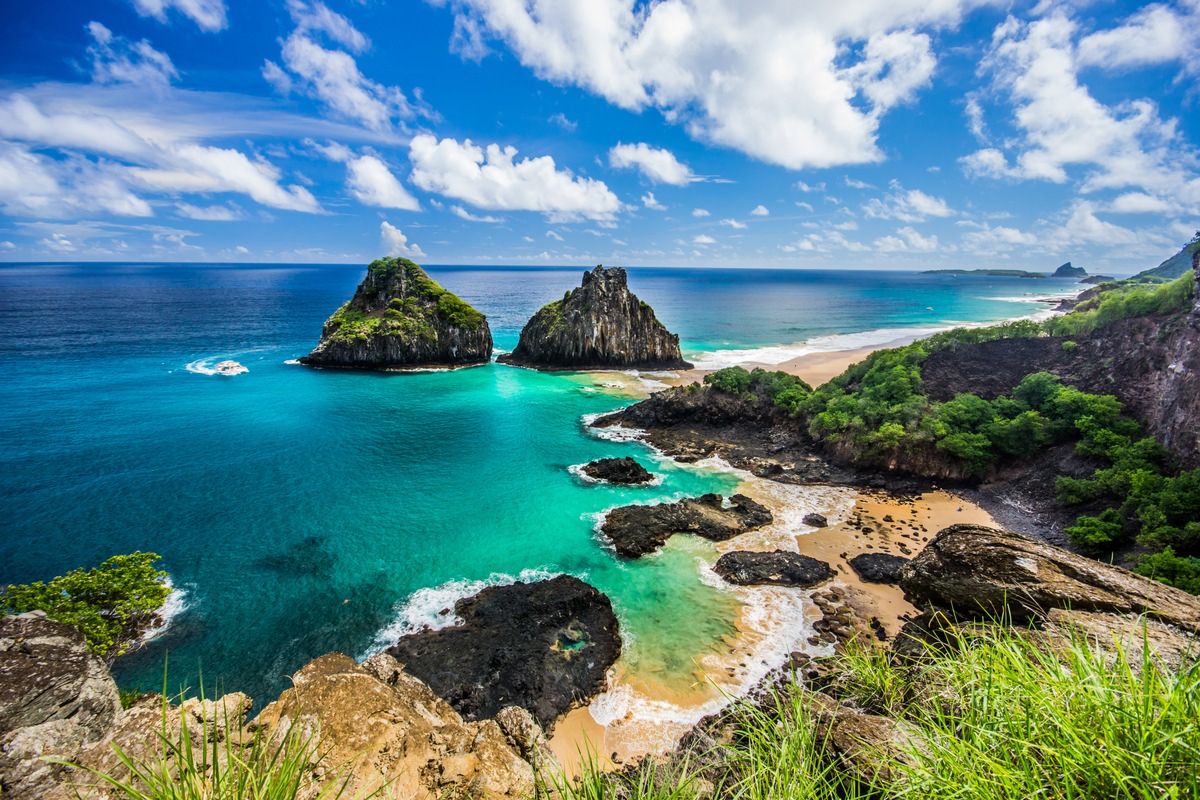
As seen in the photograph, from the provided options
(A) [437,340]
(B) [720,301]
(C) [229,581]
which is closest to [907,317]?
(B) [720,301]

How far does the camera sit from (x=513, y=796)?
7398 mm

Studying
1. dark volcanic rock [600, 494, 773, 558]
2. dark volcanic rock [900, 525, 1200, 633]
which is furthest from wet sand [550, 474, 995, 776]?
dark volcanic rock [900, 525, 1200, 633]

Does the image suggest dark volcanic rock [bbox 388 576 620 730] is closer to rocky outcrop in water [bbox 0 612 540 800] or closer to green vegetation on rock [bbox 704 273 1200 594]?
rocky outcrop in water [bbox 0 612 540 800]

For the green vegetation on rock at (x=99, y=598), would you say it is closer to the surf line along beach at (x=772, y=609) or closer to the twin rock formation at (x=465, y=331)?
the surf line along beach at (x=772, y=609)

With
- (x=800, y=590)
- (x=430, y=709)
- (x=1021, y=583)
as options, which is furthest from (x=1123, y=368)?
(x=430, y=709)

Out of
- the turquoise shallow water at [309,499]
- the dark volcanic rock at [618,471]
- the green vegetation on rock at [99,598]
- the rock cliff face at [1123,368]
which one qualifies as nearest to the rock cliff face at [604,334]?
the turquoise shallow water at [309,499]

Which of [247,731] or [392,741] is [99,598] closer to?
[247,731]

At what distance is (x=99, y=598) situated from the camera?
1830 centimetres

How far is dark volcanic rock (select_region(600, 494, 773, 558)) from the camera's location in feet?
91.6

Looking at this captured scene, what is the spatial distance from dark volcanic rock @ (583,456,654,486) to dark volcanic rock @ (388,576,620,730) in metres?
13.0

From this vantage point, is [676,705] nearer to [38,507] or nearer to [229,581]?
[229,581]

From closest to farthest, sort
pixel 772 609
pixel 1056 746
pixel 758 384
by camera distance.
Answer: pixel 1056 746, pixel 772 609, pixel 758 384

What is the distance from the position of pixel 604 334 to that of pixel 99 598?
62.8 meters

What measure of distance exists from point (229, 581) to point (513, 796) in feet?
81.7
